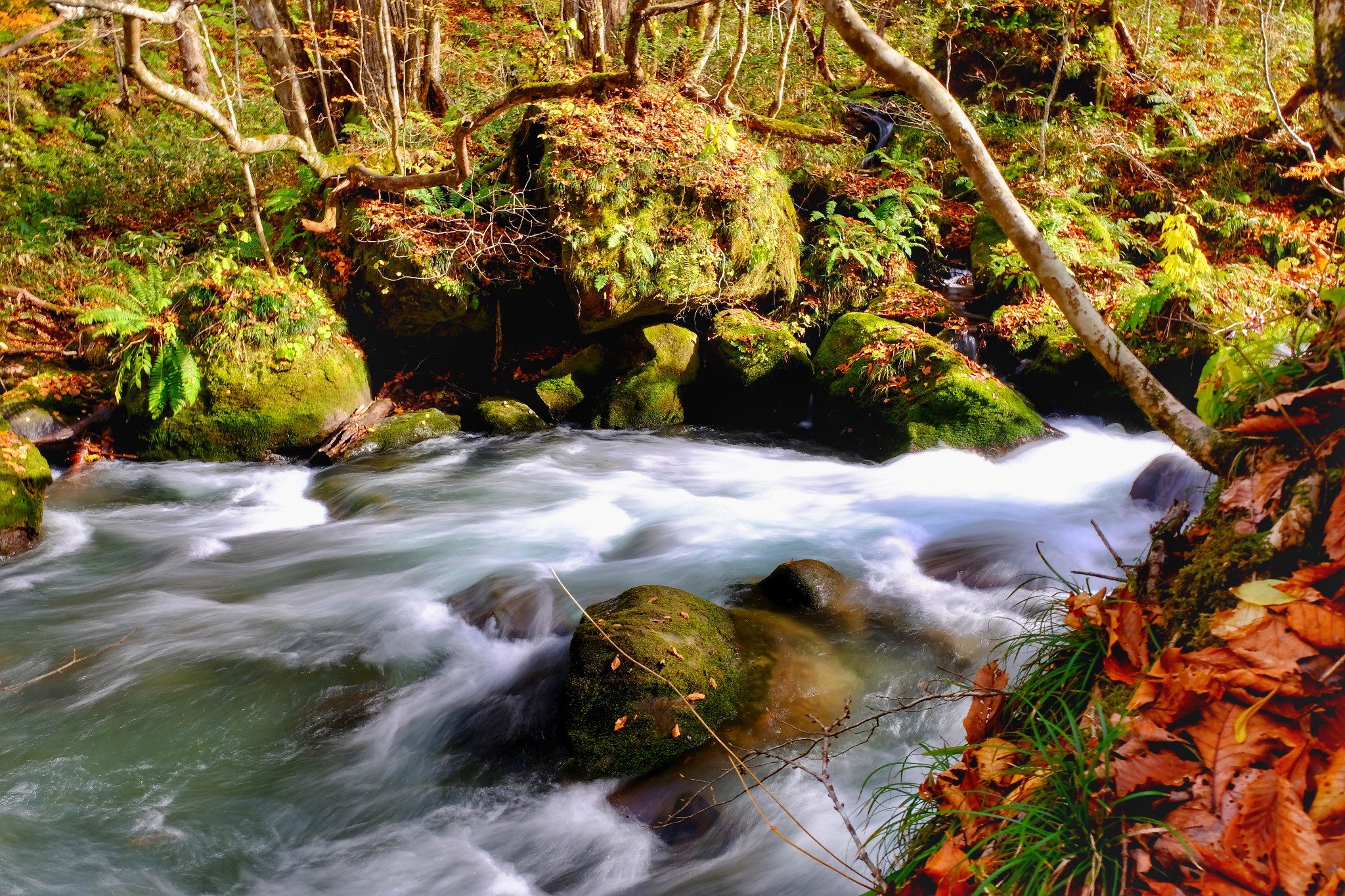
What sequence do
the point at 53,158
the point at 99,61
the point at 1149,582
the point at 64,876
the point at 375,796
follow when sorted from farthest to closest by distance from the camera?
the point at 99,61
the point at 53,158
the point at 375,796
the point at 64,876
the point at 1149,582

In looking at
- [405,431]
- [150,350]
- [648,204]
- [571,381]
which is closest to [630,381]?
[571,381]

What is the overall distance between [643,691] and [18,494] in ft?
20.4

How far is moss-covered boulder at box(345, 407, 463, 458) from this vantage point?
910cm

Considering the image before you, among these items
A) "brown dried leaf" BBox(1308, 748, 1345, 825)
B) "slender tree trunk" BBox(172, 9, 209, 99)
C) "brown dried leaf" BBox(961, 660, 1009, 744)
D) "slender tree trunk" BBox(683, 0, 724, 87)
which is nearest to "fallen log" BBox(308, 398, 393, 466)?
"slender tree trunk" BBox(172, 9, 209, 99)

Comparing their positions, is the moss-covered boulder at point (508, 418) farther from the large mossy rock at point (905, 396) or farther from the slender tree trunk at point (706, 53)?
the slender tree trunk at point (706, 53)

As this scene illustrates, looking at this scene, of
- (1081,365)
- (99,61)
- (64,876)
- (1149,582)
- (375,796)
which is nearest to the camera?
(1149,582)

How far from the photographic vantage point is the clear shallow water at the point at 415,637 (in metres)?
3.51

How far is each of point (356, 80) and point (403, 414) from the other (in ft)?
17.8

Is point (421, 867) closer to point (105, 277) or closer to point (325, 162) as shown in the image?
point (325, 162)

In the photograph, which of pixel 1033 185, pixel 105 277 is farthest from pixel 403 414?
pixel 1033 185

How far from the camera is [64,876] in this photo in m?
3.36

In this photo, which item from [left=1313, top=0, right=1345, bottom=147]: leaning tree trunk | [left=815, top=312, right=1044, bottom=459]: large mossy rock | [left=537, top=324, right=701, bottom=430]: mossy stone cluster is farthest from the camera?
[left=537, top=324, right=701, bottom=430]: mossy stone cluster

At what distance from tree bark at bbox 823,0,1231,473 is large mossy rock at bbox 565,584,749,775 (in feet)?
7.69

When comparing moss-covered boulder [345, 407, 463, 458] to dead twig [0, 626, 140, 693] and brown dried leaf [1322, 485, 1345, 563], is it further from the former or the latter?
brown dried leaf [1322, 485, 1345, 563]
